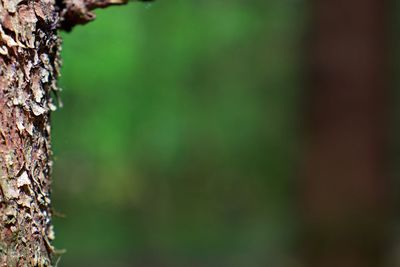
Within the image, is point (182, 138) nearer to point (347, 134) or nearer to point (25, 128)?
point (347, 134)

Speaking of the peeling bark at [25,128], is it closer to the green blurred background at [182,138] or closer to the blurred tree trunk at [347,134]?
the blurred tree trunk at [347,134]

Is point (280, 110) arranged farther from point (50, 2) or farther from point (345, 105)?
point (50, 2)

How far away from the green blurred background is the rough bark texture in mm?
6120

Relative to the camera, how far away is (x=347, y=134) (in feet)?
16.6

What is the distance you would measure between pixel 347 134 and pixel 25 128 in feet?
14.4

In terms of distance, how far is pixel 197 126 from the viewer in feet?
35.0

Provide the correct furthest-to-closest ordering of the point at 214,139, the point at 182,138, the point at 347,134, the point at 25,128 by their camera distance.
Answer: the point at 214,139 → the point at 182,138 → the point at 347,134 → the point at 25,128

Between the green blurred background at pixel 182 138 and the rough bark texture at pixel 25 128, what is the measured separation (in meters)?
6.12

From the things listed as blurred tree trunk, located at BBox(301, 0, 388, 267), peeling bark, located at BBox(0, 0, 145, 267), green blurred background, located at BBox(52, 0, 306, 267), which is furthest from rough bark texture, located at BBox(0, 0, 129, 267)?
green blurred background, located at BBox(52, 0, 306, 267)

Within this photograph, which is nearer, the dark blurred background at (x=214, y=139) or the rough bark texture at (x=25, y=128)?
the rough bark texture at (x=25, y=128)

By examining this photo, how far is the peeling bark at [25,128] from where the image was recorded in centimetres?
85

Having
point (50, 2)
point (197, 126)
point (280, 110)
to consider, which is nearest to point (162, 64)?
point (197, 126)

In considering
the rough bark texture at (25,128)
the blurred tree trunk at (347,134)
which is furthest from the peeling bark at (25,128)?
the blurred tree trunk at (347,134)

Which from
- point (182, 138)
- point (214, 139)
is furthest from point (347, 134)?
point (214, 139)
